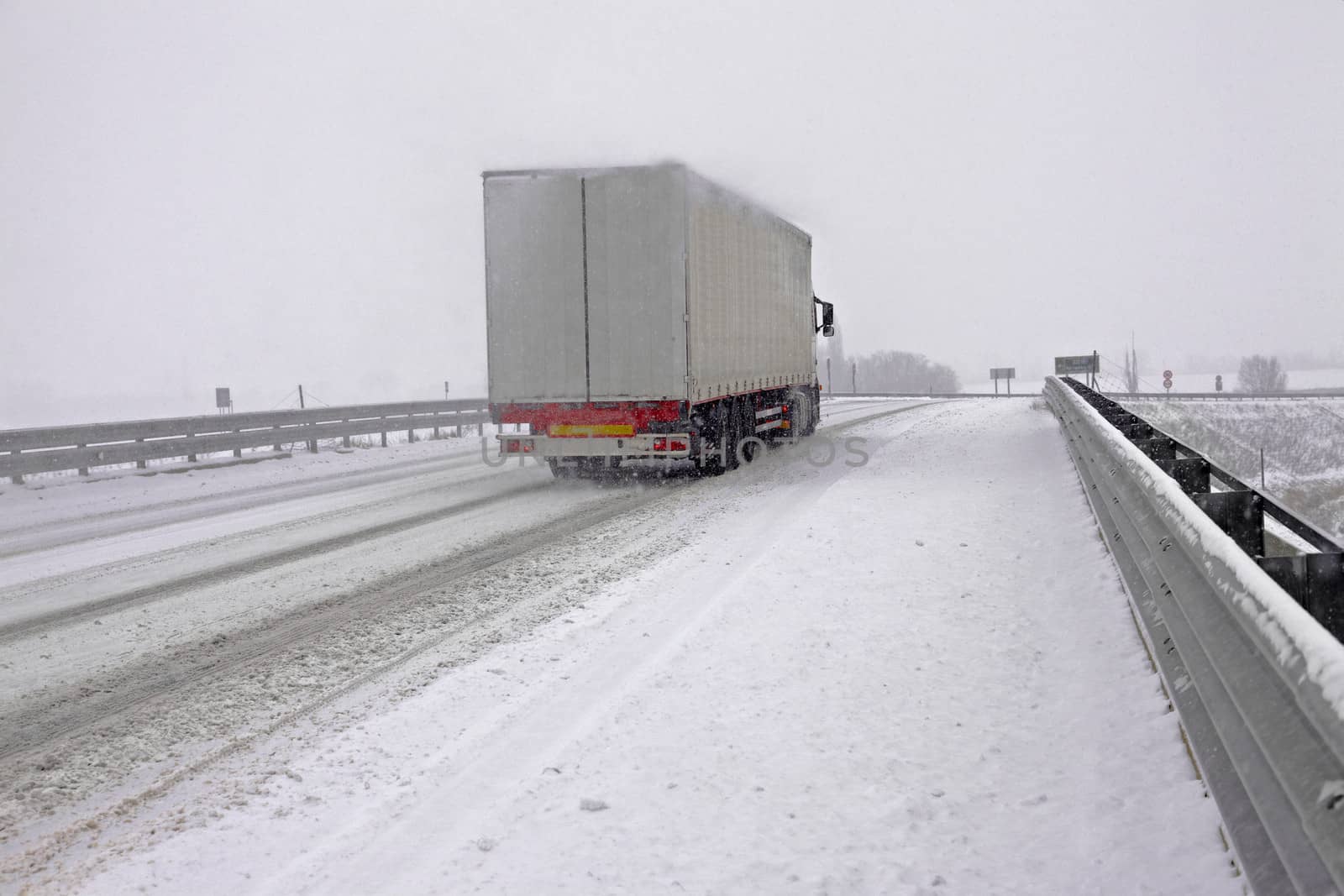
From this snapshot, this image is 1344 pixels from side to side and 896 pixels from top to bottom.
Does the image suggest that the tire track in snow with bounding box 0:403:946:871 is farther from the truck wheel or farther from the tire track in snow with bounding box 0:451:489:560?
the truck wheel

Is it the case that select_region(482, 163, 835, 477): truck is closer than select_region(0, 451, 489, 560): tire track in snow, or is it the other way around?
select_region(0, 451, 489, 560): tire track in snow

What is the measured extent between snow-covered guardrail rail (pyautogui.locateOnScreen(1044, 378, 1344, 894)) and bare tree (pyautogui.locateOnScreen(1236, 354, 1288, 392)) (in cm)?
11544

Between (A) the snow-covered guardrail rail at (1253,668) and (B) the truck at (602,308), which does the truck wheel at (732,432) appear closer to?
(B) the truck at (602,308)

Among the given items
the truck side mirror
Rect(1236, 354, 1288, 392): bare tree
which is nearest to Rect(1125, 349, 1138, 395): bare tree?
Rect(1236, 354, 1288, 392): bare tree

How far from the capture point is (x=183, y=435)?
685 inches

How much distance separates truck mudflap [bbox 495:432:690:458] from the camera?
41.8 ft

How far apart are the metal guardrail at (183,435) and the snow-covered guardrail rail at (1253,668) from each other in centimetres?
1593

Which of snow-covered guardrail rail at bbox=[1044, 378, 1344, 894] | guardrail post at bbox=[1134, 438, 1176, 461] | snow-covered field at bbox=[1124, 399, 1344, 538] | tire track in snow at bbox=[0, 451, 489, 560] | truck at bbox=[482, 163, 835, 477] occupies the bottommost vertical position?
snow-covered field at bbox=[1124, 399, 1344, 538]

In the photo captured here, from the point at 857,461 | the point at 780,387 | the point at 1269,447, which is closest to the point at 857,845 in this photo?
the point at 857,461

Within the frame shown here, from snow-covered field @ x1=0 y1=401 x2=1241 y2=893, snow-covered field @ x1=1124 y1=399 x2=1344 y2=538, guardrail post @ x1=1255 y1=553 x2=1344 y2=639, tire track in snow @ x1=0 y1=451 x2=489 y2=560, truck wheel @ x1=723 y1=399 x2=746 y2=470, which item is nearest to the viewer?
guardrail post @ x1=1255 y1=553 x2=1344 y2=639

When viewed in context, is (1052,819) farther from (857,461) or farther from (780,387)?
(780,387)

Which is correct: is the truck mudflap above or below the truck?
below

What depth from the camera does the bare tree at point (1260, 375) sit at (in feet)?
341

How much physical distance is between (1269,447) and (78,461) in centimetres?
3894
